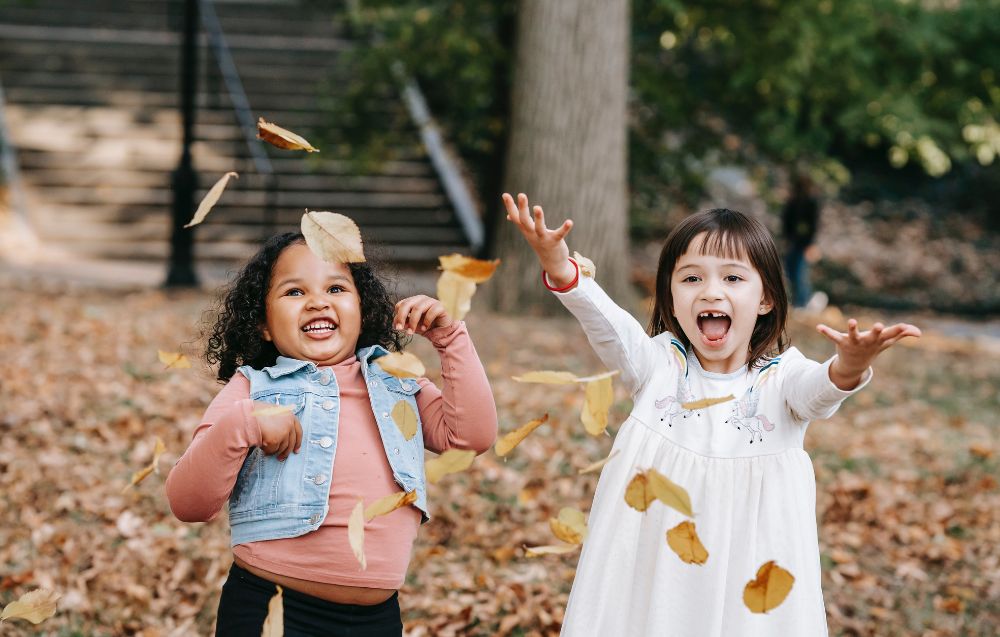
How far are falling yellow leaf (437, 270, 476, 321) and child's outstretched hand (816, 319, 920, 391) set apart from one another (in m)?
0.78

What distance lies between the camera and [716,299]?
2.58 metres

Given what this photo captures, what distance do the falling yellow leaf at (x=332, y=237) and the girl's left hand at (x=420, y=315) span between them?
0.14m

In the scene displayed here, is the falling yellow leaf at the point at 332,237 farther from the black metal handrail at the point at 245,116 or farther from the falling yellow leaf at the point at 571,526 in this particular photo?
the black metal handrail at the point at 245,116

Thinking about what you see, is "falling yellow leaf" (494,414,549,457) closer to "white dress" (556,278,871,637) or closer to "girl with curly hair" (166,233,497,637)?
"girl with curly hair" (166,233,497,637)

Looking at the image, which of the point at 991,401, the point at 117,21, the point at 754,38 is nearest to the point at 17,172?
the point at 117,21

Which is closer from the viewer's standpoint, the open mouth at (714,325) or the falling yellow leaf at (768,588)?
the falling yellow leaf at (768,588)

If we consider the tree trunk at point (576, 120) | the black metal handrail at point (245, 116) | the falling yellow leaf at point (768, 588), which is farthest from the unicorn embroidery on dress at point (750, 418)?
the black metal handrail at point (245, 116)

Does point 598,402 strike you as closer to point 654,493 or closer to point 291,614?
point 654,493

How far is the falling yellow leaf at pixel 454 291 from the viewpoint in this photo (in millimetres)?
2365

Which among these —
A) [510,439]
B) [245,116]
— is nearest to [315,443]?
[510,439]

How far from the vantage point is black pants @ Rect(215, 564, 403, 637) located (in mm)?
2430

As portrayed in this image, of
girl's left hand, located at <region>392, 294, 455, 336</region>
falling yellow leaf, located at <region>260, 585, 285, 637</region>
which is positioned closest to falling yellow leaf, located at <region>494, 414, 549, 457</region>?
girl's left hand, located at <region>392, 294, 455, 336</region>

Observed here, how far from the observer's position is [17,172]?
1379 centimetres

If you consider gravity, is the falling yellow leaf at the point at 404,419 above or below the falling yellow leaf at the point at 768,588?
above
